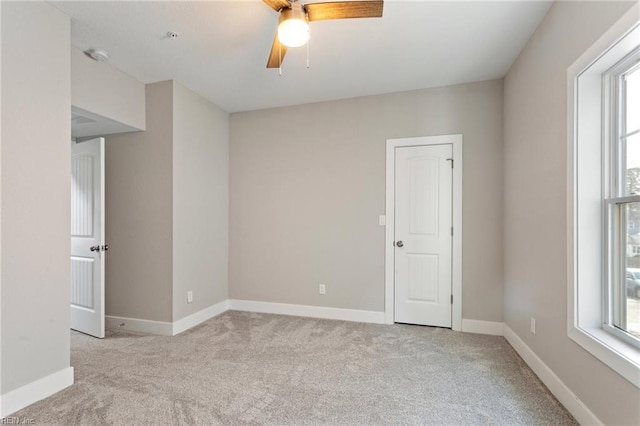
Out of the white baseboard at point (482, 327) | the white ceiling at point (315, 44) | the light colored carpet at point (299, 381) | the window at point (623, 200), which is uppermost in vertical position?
the white ceiling at point (315, 44)

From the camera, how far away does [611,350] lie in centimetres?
149

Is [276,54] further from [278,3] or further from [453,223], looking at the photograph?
[453,223]

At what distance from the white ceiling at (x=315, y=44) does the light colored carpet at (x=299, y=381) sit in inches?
104

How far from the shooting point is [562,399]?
1.90 m

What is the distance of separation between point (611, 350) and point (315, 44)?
274cm

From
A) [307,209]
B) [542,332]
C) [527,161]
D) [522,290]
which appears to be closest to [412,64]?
[527,161]

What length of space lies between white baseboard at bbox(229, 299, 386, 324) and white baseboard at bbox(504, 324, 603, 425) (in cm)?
133

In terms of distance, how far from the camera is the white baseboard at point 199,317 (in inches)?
124

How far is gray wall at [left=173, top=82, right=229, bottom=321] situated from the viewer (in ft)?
10.4

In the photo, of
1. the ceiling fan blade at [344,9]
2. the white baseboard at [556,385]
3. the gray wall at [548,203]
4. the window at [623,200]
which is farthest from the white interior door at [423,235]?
the ceiling fan blade at [344,9]

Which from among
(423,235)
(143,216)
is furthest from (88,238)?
(423,235)

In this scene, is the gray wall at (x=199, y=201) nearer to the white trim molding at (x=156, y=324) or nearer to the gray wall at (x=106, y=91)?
the white trim molding at (x=156, y=324)

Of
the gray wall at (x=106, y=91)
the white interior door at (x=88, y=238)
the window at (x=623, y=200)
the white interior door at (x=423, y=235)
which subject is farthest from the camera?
the white interior door at (x=423, y=235)

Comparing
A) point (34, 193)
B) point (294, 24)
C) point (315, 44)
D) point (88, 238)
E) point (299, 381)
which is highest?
point (315, 44)
